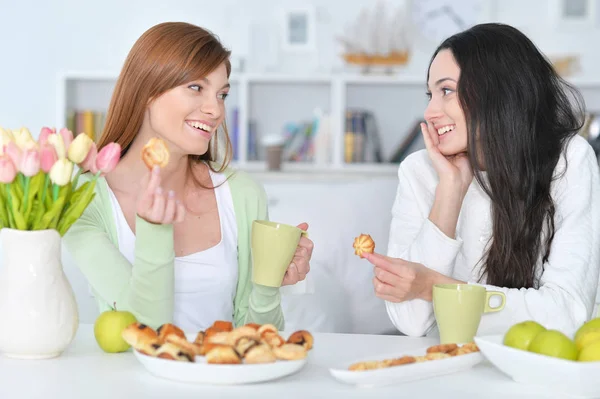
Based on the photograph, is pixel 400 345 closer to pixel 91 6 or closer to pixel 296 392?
pixel 296 392

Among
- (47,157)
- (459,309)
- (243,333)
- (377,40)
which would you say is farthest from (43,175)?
(377,40)

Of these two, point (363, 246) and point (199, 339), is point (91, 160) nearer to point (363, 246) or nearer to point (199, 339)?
point (199, 339)

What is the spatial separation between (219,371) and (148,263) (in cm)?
37

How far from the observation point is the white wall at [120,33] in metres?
4.32

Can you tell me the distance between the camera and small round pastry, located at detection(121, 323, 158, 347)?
121cm

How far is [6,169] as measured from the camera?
1.24 m

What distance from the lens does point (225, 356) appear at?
1.16 m

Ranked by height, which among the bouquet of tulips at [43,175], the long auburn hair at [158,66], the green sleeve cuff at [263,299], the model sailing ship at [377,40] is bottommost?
the green sleeve cuff at [263,299]

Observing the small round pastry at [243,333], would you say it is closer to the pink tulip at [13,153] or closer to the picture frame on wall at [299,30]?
the pink tulip at [13,153]

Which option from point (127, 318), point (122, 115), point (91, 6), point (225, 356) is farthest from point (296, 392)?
point (91, 6)

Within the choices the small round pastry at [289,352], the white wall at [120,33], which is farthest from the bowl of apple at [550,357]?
the white wall at [120,33]

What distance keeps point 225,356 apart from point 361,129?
3262 mm

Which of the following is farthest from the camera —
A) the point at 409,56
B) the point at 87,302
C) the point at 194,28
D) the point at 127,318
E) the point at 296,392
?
the point at 409,56

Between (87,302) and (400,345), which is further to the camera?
(87,302)
